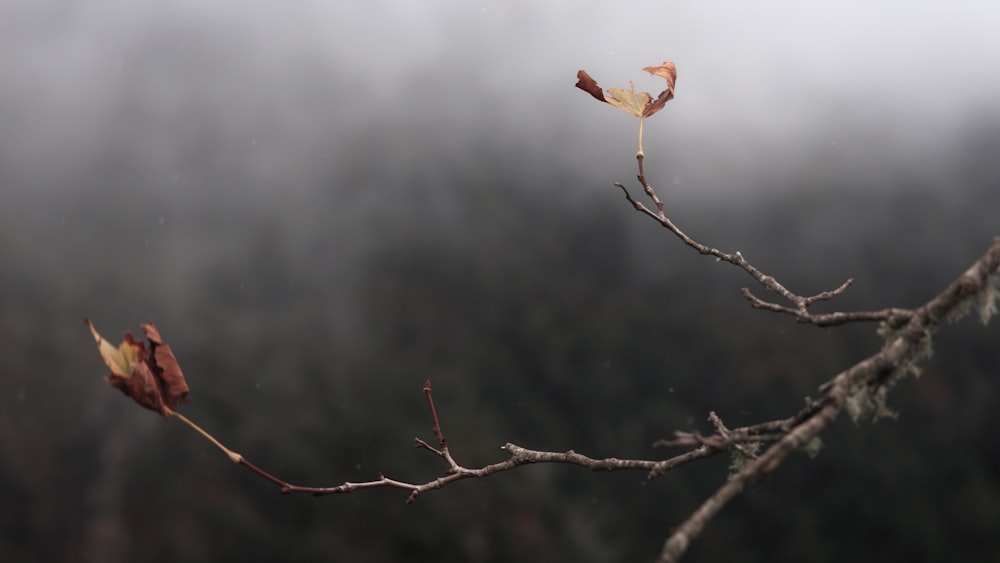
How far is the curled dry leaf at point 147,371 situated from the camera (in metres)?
0.61

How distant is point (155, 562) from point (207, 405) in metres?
1.10

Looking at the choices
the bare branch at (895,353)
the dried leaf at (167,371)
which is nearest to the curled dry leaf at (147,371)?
the dried leaf at (167,371)

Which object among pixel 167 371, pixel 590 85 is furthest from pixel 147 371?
pixel 590 85

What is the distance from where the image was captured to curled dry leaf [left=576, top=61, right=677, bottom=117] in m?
0.78

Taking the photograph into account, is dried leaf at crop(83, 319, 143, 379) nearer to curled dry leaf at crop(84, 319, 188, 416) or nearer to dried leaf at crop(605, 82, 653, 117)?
curled dry leaf at crop(84, 319, 188, 416)

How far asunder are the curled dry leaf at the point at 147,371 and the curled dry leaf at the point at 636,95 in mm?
456

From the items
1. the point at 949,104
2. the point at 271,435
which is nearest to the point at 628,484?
the point at 271,435

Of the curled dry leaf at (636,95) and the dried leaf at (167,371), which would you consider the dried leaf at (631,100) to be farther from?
the dried leaf at (167,371)

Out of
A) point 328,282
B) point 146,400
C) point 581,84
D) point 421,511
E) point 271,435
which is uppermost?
point 328,282

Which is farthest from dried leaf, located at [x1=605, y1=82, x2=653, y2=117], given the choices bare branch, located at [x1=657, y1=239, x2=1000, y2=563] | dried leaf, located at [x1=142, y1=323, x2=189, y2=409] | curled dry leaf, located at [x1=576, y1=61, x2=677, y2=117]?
dried leaf, located at [x1=142, y1=323, x2=189, y2=409]

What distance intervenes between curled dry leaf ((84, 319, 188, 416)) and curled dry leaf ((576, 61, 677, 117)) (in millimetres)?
456

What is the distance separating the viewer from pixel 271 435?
5648 millimetres

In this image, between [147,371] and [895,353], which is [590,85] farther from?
[147,371]

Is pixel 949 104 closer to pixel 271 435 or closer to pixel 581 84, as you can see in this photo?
pixel 271 435
